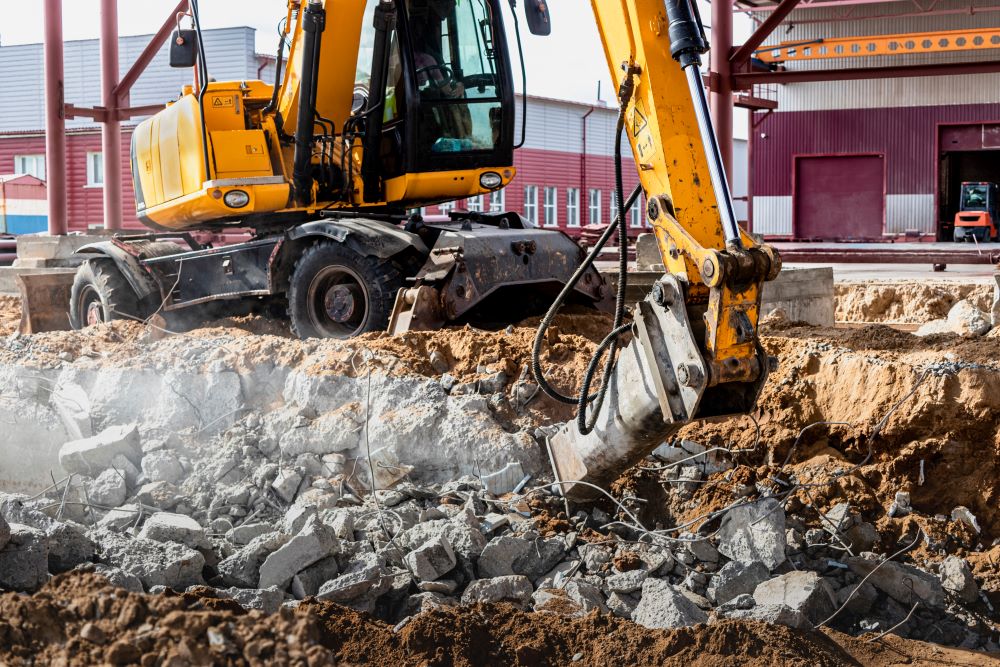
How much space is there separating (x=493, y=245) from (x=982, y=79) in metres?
23.5

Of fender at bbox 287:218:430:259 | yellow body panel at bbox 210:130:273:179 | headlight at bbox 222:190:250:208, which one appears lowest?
fender at bbox 287:218:430:259

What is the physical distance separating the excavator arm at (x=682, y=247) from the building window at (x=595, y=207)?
33.2 meters

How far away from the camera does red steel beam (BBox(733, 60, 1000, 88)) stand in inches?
Result: 468

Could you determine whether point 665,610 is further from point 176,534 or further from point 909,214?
point 909,214

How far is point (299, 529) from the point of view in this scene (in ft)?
17.0

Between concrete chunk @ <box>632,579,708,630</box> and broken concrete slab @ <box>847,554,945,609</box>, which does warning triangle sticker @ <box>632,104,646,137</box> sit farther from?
broken concrete slab @ <box>847,554,945,609</box>

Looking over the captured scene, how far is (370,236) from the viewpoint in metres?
8.16

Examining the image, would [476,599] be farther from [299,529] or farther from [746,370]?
[746,370]

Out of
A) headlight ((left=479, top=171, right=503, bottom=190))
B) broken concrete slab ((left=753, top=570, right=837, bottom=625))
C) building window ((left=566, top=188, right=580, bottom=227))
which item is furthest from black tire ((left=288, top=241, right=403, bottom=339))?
building window ((left=566, top=188, right=580, bottom=227))

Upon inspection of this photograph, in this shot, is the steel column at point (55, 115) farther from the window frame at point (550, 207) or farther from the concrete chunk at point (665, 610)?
the window frame at point (550, 207)

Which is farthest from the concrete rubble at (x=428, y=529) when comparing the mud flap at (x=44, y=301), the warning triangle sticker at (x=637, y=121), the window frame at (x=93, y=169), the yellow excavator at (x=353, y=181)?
the window frame at (x=93, y=169)

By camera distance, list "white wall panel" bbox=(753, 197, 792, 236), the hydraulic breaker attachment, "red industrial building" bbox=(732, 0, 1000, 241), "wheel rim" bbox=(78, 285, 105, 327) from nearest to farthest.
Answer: the hydraulic breaker attachment → "wheel rim" bbox=(78, 285, 105, 327) → "red industrial building" bbox=(732, 0, 1000, 241) → "white wall panel" bbox=(753, 197, 792, 236)

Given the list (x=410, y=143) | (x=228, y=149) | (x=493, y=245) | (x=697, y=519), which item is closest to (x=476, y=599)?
(x=697, y=519)

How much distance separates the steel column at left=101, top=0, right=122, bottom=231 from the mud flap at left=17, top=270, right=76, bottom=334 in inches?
241
